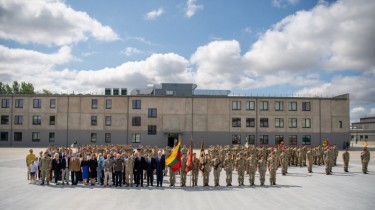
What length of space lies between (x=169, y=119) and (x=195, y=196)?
39.6 m

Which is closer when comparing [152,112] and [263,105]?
[152,112]

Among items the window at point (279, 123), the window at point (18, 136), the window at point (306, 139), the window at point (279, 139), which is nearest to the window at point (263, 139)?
the window at point (279, 139)

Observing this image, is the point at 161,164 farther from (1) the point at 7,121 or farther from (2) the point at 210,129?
(1) the point at 7,121

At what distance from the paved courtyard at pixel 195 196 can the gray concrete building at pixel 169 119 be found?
35.1 meters

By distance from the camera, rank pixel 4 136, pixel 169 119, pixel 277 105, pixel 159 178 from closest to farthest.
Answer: pixel 159 178, pixel 169 119, pixel 4 136, pixel 277 105

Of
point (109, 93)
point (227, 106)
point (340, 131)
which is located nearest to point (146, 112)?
point (109, 93)

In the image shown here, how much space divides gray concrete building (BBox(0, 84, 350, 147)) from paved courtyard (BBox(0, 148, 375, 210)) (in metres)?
35.1

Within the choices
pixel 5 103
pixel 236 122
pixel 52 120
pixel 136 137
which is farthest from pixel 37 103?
pixel 236 122

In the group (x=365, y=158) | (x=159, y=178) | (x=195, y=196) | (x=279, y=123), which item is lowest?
(x=195, y=196)

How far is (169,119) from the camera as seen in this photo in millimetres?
54156

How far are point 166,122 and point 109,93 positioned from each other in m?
13.3

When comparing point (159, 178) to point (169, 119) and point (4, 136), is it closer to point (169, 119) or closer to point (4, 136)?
point (169, 119)

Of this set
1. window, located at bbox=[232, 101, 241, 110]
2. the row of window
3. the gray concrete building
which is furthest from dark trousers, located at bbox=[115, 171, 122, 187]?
the row of window

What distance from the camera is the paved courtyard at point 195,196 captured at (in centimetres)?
1285
